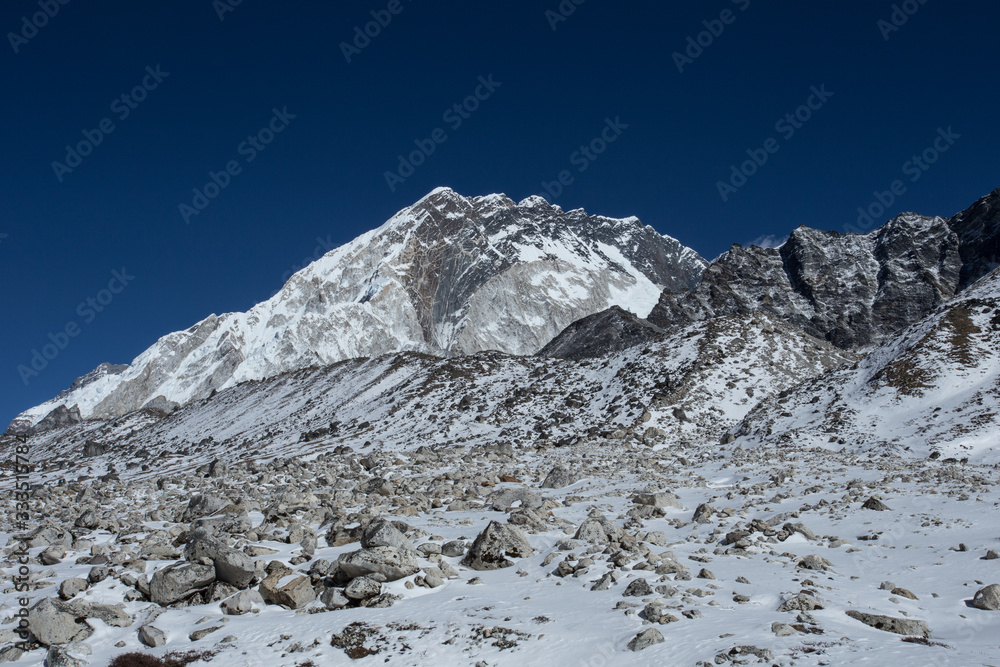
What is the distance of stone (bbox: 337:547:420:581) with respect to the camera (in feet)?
39.9

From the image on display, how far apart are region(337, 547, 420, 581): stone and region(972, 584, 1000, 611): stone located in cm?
970

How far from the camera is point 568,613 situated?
34.3ft

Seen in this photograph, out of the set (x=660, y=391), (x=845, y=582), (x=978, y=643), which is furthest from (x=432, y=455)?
(x=978, y=643)

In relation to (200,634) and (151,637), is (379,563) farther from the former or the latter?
(151,637)

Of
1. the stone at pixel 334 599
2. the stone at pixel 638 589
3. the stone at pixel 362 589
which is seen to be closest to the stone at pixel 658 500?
the stone at pixel 638 589

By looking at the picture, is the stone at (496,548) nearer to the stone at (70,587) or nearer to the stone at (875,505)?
the stone at (70,587)

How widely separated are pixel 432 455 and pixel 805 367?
113 feet

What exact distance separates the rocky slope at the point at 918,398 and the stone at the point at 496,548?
852 inches

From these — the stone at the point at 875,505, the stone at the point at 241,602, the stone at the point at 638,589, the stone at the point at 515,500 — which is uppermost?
the stone at the point at 515,500

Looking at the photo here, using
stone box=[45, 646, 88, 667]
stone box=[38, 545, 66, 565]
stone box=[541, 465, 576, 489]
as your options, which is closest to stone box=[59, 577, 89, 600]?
stone box=[45, 646, 88, 667]

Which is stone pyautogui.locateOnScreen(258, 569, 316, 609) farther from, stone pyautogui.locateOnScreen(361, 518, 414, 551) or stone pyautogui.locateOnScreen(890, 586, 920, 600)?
stone pyautogui.locateOnScreen(890, 586, 920, 600)

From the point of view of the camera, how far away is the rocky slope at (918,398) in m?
28.3

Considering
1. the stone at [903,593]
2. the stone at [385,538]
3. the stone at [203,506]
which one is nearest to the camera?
the stone at [903,593]

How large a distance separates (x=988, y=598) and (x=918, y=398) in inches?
1081
